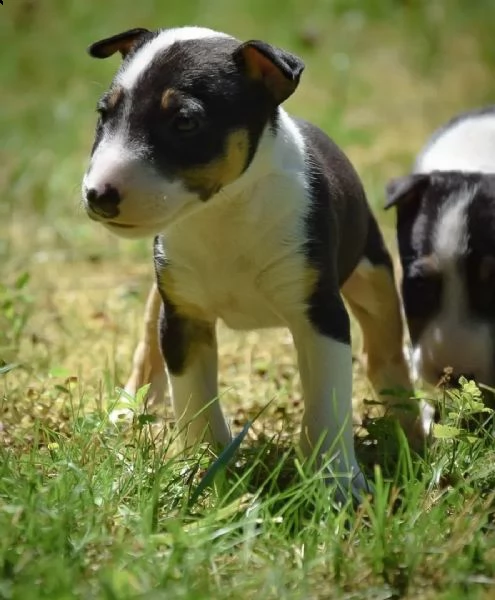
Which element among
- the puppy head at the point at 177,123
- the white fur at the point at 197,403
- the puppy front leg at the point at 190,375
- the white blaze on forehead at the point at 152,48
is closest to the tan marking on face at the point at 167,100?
the puppy head at the point at 177,123

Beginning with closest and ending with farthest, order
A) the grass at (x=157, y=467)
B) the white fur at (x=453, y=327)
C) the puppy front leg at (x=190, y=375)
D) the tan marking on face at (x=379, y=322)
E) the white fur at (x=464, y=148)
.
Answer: the grass at (x=157, y=467) < the puppy front leg at (x=190, y=375) < the white fur at (x=453, y=327) < the tan marking on face at (x=379, y=322) < the white fur at (x=464, y=148)

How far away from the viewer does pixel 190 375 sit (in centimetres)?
394

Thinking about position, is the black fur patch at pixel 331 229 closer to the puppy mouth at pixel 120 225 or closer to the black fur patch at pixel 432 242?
the black fur patch at pixel 432 242

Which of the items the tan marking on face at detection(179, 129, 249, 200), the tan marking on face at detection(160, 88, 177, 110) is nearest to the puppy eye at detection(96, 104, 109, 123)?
the tan marking on face at detection(160, 88, 177, 110)

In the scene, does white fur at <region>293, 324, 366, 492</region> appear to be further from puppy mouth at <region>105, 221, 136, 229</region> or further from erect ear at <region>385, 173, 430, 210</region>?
erect ear at <region>385, 173, 430, 210</region>

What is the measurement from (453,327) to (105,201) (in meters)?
1.58

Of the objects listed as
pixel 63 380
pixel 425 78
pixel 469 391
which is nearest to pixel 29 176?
pixel 63 380

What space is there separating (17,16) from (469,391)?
837cm

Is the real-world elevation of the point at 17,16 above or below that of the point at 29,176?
above

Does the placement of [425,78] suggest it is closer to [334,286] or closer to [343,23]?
[343,23]

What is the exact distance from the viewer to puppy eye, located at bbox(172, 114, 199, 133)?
3.29 m

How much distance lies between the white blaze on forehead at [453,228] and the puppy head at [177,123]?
3.42 feet

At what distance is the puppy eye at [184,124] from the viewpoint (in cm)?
329

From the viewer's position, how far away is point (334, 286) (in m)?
3.74
